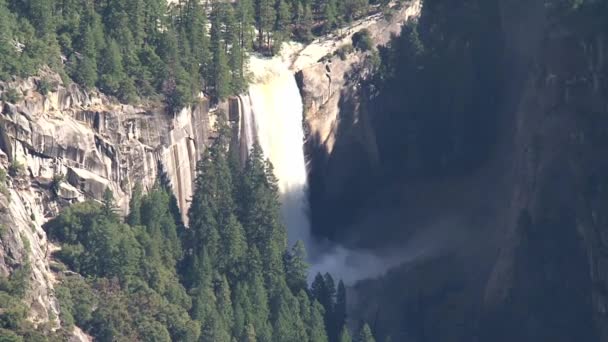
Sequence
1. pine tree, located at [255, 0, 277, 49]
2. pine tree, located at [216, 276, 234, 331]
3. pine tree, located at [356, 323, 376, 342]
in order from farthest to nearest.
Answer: pine tree, located at [255, 0, 277, 49]
pine tree, located at [356, 323, 376, 342]
pine tree, located at [216, 276, 234, 331]

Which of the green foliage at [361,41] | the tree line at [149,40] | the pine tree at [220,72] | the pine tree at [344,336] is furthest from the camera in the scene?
the green foliage at [361,41]

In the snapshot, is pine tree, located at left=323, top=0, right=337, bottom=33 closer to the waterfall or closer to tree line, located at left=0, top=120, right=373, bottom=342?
the waterfall

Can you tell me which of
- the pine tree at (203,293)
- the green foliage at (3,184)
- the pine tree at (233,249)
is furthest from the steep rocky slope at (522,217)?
the green foliage at (3,184)

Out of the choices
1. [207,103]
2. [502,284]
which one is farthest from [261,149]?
[502,284]

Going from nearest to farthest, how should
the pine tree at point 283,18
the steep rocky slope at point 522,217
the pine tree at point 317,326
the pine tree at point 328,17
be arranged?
the pine tree at point 317,326
the steep rocky slope at point 522,217
the pine tree at point 283,18
the pine tree at point 328,17

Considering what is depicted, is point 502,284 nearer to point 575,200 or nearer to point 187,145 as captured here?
point 575,200

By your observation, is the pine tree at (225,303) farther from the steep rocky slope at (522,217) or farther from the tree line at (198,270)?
the steep rocky slope at (522,217)

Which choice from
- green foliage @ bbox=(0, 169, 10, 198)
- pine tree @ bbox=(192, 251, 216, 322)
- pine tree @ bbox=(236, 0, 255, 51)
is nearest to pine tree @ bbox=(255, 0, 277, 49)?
pine tree @ bbox=(236, 0, 255, 51)
